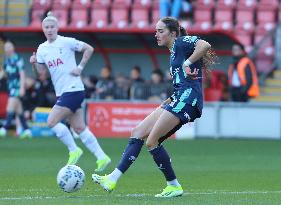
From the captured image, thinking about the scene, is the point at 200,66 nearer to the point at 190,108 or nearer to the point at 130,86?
the point at 190,108

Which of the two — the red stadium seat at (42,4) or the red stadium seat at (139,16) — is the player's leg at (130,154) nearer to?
the red stadium seat at (139,16)

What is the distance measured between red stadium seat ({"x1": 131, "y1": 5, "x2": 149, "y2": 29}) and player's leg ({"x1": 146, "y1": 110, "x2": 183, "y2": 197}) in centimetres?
1543

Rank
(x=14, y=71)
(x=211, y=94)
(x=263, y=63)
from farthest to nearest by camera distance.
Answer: (x=263, y=63) < (x=211, y=94) < (x=14, y=71)

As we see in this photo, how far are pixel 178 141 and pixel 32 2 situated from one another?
777 centimetres

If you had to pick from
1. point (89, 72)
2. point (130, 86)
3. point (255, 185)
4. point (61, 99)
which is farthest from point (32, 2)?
point (255, 185)

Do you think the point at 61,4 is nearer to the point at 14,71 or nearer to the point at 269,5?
the point at 14,71

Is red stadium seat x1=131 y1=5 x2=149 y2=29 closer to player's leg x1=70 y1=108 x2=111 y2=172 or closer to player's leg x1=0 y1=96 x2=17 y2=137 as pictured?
player's leg x1=0 y1=96 x2=17 y2=137

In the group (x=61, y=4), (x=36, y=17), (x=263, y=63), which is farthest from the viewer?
(x=61, y=4)

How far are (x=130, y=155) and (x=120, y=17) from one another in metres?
15.9

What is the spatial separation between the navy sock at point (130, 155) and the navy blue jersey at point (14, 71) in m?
11.3

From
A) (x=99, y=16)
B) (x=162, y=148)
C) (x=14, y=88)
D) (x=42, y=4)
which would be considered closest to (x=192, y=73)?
(x=162, y=148)

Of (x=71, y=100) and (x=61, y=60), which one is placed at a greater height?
A: (x=61, y=60)

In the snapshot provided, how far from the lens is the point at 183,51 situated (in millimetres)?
10781

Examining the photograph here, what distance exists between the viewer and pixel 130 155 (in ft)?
35.8
